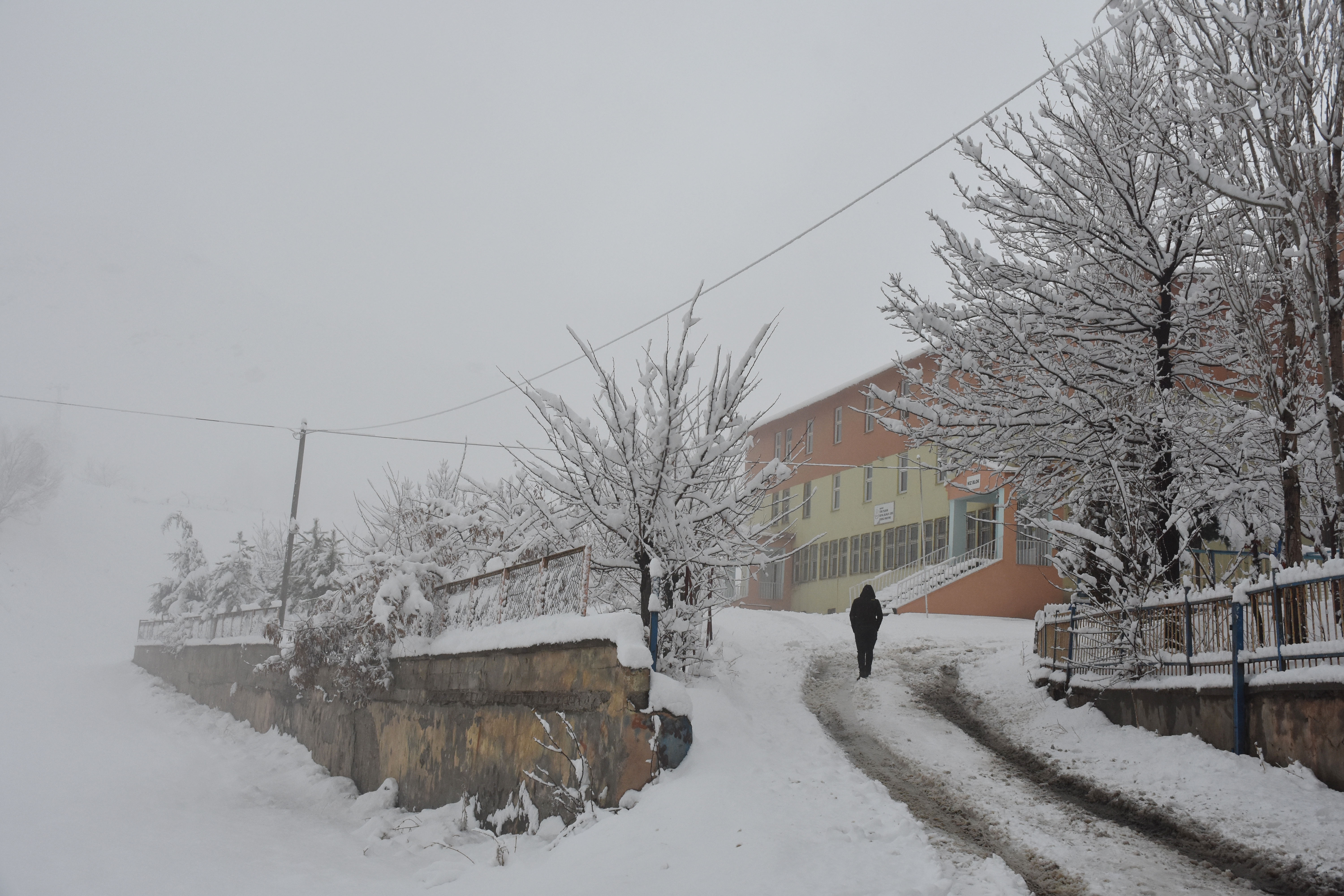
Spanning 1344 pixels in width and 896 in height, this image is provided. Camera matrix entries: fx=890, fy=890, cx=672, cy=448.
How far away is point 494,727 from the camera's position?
32.6ft

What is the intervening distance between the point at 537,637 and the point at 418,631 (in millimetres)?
4367

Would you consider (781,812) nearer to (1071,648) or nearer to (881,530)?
(1071,648)

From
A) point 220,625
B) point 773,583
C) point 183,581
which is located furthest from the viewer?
point 773,583

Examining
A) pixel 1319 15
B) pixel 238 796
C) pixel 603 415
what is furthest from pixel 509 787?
pixel 1319 15

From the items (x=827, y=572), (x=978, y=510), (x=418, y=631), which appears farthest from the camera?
(x=827, y=572)

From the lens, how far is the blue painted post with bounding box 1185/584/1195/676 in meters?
8.46

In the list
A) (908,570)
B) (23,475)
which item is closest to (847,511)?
(908,570)

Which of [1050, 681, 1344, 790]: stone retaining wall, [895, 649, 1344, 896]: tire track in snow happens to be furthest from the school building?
[1050, 681, 1344, 790]: stone retaining wall

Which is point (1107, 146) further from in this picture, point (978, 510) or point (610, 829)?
point (978, 510)

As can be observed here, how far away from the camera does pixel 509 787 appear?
9.29 meters

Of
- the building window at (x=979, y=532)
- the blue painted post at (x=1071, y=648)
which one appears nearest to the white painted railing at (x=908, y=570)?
the building window at (x=979, y=532)

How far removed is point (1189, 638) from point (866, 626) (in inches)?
216

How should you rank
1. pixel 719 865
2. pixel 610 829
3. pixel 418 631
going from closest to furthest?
1. pixel 719 865
2. pixel 610 829
3. pixel 418 631

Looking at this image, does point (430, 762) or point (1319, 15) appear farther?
point (430, 762)
